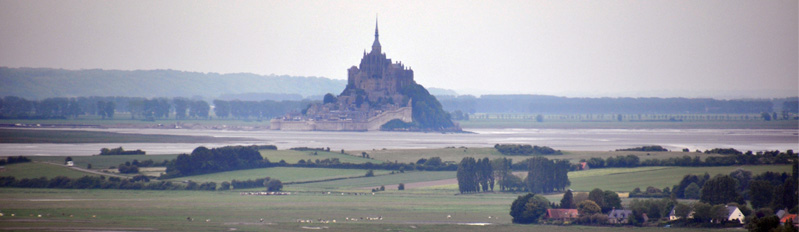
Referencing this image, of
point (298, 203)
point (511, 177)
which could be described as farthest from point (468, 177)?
point (298, 203)

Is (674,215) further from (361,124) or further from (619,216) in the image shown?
(361,124)

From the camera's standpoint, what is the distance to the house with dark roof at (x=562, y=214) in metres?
46.6

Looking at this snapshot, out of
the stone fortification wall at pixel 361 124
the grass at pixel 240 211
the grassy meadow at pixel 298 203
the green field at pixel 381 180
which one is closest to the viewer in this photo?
the grass at pixel 240 211

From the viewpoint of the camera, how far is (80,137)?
344ft

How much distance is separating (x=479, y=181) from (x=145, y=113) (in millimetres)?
124826

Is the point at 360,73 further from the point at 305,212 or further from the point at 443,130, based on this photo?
the point at 305,212

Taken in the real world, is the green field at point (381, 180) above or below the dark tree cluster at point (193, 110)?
below

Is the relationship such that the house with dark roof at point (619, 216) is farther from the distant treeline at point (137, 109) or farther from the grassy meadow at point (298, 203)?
the distant treeline at point (137, 109)

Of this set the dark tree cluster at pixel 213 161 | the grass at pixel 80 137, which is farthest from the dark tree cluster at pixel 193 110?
the dark tree cluster at pixel 213 161

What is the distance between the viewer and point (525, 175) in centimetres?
6366

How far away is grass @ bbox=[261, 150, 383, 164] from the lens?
76188mm

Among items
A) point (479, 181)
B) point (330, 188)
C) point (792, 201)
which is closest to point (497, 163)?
point (479, 181)

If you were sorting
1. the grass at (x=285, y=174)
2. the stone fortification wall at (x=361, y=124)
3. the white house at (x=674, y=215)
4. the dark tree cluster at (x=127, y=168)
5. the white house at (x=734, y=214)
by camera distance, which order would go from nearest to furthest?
the white house at (x=734, y=214)
the white house at (x=674, y=215)
the grass at (x=285, y=174)
the dark tree cluster at (x=127, y=168)
the stone fortification wall at (x=361, y=124)

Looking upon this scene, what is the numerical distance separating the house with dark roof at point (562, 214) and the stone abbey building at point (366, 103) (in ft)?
312
